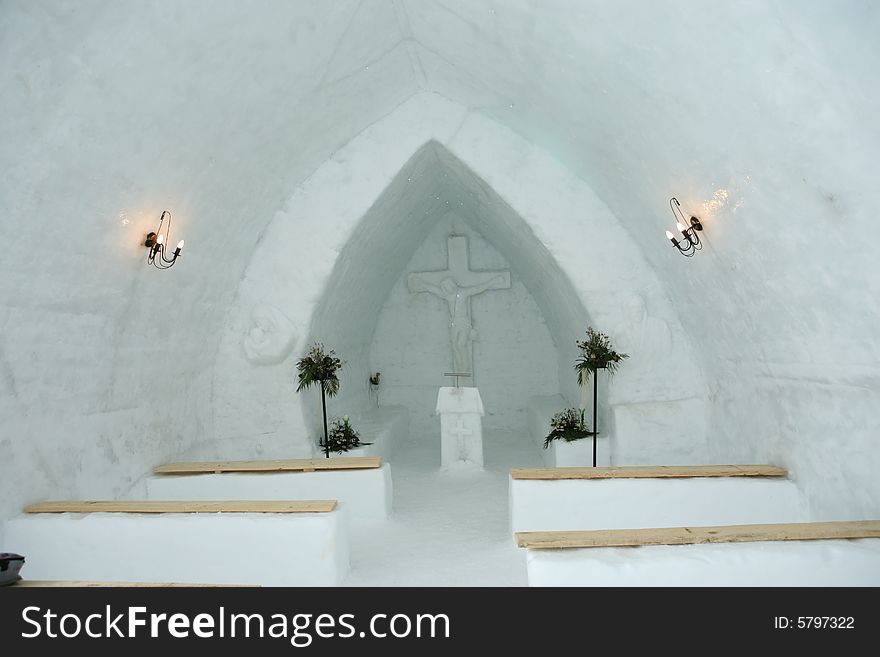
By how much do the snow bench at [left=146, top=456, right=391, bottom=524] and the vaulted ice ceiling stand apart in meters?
0.48

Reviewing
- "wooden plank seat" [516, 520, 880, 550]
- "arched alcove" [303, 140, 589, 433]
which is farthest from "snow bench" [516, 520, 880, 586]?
"arched alcove" [303, 140, 589, 433]

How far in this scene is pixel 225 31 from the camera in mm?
5836

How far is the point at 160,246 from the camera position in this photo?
22.4 ft

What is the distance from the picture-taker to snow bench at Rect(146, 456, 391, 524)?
721cm

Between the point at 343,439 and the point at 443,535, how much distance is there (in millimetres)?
3045

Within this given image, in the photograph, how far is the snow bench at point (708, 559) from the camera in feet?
13.7

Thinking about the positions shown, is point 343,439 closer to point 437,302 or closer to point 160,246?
point 160,246

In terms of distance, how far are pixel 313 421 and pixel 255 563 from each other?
12.9 feet

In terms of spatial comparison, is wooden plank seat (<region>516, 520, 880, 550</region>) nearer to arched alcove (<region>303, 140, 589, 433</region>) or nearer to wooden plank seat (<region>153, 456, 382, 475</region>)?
wooden plank seat (<region>153, 456, 382, 475</region>)

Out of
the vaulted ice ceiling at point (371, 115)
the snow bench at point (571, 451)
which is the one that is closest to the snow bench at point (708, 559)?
the vaulted ice ceiling at point (371, 115)

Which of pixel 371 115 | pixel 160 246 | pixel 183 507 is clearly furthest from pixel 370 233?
pixel 183 507

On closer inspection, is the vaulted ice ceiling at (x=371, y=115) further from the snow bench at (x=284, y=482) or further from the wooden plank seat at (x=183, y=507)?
the snow bench at (x=284, y=482)

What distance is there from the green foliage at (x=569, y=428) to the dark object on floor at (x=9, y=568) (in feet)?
21.0
